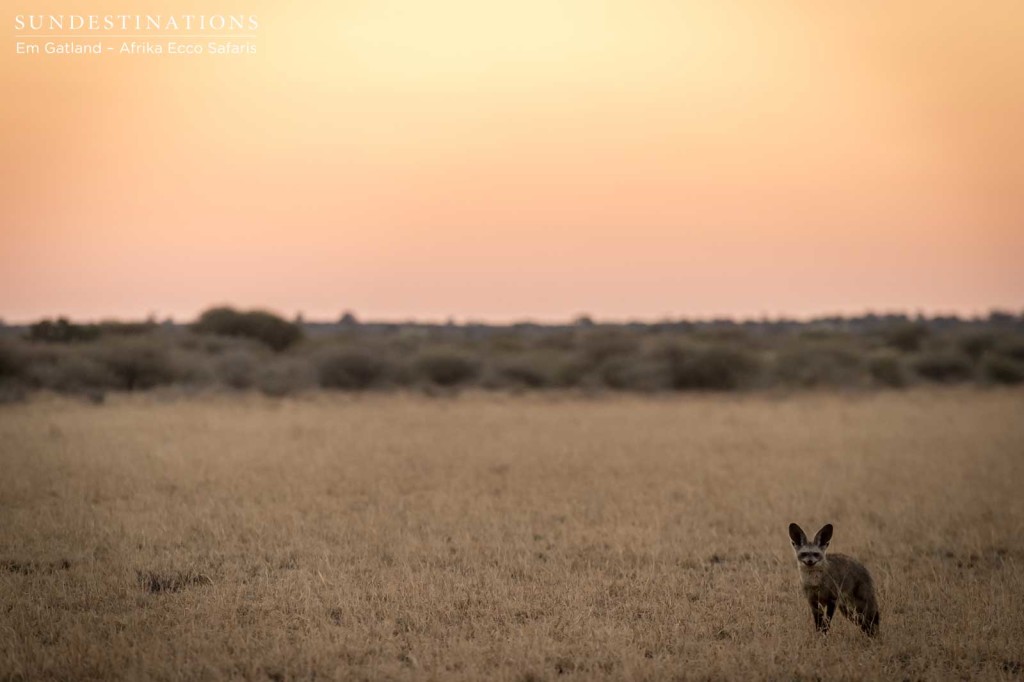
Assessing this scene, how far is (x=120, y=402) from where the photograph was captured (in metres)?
26.1

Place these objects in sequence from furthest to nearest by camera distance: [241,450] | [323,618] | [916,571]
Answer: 1. [241,450]
2. [916,571]
3. [323,618]

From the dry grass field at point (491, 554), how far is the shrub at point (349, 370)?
61.2ft

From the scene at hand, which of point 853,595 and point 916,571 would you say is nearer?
point 853,595

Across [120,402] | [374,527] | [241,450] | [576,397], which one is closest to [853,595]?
[374,527]

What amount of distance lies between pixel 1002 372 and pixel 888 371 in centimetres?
460

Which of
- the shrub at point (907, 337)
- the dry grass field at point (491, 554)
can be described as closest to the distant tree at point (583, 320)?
the shrub at point (907, 337)

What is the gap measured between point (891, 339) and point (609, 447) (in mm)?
42084

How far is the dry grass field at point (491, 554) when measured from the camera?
6.22m

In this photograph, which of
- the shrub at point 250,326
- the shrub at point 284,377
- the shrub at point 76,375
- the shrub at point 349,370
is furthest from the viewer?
the shrub at point 250,326

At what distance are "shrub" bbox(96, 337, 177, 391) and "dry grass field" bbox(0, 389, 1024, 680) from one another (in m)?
15.1

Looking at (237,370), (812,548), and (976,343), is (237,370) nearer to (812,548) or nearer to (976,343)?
(812,548)

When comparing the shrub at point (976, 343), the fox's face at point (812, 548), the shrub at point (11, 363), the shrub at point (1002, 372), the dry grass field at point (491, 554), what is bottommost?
the dry grass field at point (491, 554)

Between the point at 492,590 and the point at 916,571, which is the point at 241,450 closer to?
the point at 492,590

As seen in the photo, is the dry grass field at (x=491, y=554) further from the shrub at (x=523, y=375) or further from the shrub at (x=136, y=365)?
the shrub at (x=523, y=375)
